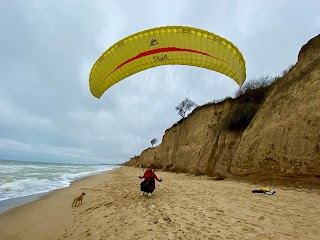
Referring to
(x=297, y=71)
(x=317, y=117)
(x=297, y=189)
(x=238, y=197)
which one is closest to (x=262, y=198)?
(x=238, y=197)

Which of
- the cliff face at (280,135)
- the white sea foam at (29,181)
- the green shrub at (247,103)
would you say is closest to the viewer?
the cliff face at (280,135)

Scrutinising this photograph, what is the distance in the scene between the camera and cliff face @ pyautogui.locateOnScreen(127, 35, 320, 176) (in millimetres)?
10117

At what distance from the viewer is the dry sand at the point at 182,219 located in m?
4.89

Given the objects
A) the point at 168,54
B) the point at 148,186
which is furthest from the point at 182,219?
the point at 168,54

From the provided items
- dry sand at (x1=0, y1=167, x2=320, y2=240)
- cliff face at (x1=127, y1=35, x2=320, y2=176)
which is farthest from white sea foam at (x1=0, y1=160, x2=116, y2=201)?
cliff face at (x1=127, y1=35, x2=320, y2=176)

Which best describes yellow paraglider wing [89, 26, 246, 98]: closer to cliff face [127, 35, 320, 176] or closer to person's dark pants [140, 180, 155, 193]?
cliff face [127, 35, 320, 176]

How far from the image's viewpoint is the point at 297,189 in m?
9.09

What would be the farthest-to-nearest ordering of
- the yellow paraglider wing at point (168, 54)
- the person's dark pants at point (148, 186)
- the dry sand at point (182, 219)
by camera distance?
the yellow paraglider wing at point (168, 54), the person's dark pants at point (148, 186), the dry sand at point (182, 219)

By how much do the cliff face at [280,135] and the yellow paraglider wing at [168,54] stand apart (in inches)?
116

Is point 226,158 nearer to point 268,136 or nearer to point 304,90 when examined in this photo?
point 268,136

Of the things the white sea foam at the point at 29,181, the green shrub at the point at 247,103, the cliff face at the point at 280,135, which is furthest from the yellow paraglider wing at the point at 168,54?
the white sea foam at the point at 29,181

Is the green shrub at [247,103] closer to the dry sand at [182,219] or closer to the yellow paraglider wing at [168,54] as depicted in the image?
the yellow paraglider wing at [168,54]

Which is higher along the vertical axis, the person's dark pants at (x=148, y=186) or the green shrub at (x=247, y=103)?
the green shrub at (x=247, y=103)

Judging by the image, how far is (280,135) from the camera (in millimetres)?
11531
